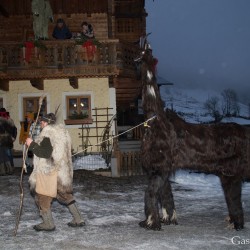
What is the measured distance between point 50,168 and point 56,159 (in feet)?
0.58

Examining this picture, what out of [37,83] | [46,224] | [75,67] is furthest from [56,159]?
[37,83]

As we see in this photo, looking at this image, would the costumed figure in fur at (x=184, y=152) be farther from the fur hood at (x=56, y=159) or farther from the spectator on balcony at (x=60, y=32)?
the spectator on balcony at (x=60, y=32)

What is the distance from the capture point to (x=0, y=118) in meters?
12.3

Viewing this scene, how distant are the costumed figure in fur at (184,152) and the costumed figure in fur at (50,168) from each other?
1351mm

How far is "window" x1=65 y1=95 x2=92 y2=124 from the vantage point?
1728 centimetres

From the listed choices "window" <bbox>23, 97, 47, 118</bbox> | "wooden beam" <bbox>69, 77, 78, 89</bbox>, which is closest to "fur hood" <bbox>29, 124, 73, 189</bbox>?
"wooden beam" <bbox>69, 77, 78, 89</bbox>

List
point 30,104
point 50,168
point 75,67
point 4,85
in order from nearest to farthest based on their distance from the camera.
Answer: point 50,168, point 75,67, point 4,85, point 30,104

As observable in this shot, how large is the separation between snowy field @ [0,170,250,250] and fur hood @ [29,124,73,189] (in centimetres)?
93

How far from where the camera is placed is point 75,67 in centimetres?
1551

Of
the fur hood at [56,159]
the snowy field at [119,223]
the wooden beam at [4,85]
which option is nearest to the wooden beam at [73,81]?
the wooden beam at [4,85]

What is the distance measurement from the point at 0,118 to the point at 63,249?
7.87 m

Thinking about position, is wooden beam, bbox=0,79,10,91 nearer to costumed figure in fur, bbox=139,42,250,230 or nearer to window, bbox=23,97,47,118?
window, bbox=23,97,47,118

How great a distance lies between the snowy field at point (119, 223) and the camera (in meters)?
5.69

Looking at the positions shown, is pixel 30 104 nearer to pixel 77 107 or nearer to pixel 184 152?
pixel 77 107
